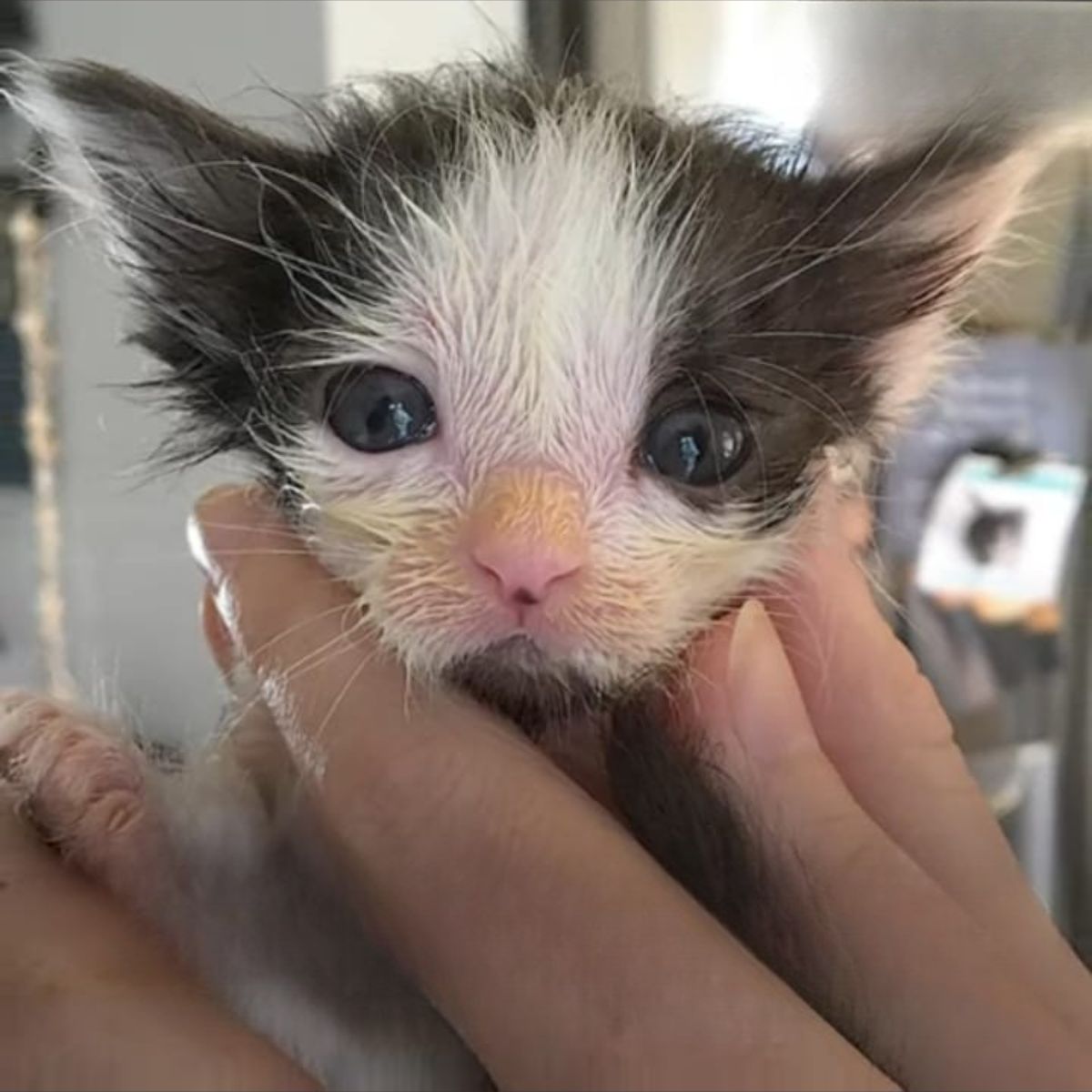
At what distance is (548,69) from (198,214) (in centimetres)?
22

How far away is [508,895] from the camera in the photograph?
0.60 meters

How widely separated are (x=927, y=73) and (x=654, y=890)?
0.54 meters

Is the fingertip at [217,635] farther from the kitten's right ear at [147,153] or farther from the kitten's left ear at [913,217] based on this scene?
the kitten's left ear at [913,217]

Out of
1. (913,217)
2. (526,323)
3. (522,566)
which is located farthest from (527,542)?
(913,217)

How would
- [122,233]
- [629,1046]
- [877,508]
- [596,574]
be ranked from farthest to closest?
[877,508] < [122,233] < [596,574] < [629,1046]

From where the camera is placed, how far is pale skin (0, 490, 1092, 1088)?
0.55m

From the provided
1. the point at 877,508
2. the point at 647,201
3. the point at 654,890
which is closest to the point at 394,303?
the point at 647,201

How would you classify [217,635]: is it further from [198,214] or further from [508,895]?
[508,895]

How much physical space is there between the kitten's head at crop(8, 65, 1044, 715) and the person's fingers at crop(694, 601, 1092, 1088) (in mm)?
47

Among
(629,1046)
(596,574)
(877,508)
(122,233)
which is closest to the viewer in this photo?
(629,1046)

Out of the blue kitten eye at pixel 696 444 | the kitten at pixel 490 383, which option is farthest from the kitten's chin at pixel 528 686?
the blue kitten eye at pixel 696 444

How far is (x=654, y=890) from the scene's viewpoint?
1.96 feet

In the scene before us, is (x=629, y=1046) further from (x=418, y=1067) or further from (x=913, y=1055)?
(x=418, y=1067)

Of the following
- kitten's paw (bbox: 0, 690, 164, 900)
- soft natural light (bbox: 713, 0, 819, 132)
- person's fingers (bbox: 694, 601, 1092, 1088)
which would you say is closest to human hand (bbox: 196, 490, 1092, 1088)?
person's fingers (bbox: 694, 601, 1092, 1088)
